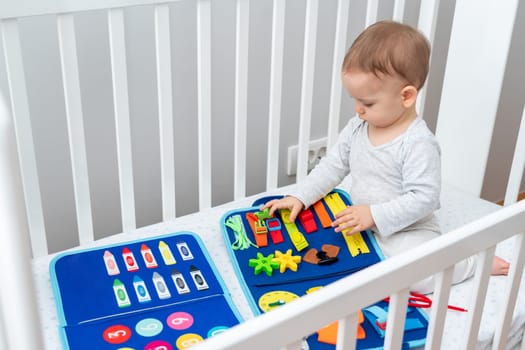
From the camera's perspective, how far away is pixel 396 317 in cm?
66

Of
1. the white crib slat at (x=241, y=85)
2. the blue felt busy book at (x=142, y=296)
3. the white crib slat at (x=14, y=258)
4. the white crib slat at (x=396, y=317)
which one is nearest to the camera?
the white crib slat at (x=14, y=258)

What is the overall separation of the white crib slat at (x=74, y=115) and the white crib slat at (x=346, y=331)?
1.89 feet

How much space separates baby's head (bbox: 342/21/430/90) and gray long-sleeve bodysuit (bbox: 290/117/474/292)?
0.10m

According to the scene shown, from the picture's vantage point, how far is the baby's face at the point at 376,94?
0.98 metres

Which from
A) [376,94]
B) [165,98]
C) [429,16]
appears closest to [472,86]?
[429,16]

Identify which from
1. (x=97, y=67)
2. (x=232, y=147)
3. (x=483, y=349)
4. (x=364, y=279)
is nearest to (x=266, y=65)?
(x=232, y=147)

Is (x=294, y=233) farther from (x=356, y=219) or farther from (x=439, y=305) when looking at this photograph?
(x=439, y=305)

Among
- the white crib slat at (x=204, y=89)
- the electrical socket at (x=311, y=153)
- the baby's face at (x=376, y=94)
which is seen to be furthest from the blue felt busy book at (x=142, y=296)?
the electrical socket at (x=311, y=153)

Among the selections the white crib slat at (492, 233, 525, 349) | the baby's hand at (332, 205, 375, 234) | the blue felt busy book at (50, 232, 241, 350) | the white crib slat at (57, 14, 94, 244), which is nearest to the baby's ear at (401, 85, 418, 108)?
the baby's hand at (332, 205, 375, 234)

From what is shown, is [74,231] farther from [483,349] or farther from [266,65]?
[483,349]

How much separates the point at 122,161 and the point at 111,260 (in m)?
0.16

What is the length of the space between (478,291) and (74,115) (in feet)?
2.06

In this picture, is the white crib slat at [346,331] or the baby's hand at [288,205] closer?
the white crib slat at [346,331]

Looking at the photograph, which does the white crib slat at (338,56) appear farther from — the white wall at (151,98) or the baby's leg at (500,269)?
the baby's leg at (500,269)
